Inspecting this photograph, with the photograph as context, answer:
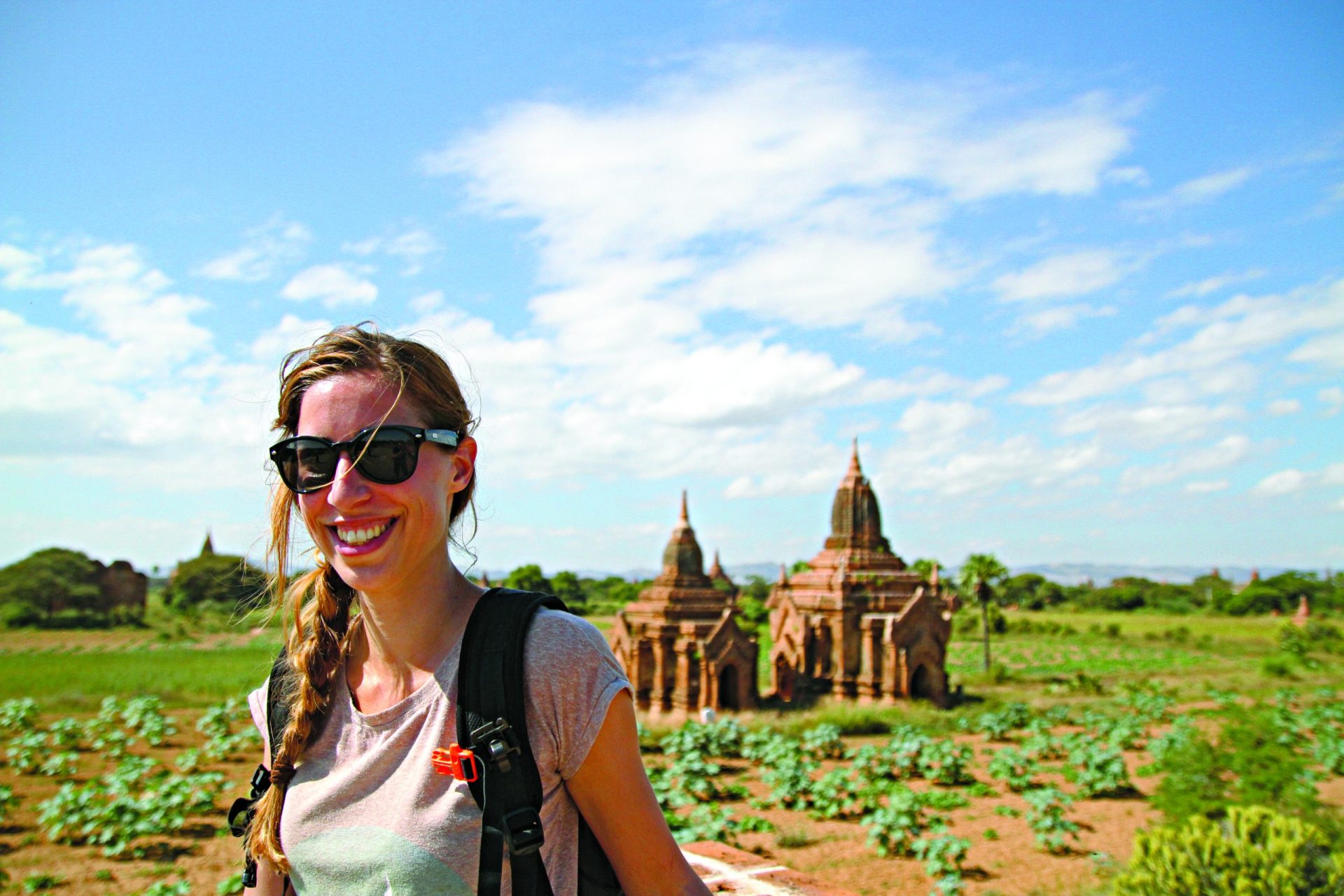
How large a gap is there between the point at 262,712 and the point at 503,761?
2.99 ft

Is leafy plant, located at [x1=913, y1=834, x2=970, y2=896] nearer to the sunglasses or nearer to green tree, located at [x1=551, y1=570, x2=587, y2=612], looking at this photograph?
the sunglasses

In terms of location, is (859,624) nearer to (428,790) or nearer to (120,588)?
(428,790)

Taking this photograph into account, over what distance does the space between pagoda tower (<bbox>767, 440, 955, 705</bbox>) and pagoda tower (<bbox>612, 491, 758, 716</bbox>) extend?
8.12ft

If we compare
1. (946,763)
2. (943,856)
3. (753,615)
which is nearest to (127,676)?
(946,763)

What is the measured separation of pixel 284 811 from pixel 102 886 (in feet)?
35.2

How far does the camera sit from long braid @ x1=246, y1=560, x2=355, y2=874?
2100 millimetres

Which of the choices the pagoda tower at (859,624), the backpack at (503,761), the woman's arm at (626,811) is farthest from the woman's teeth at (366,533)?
the pagoda tower at (859,624)

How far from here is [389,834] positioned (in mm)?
1874

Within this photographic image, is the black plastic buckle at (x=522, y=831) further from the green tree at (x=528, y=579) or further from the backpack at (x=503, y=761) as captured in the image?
the green tree at (x=528, y=579)

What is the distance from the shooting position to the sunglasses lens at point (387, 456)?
6.57 ft

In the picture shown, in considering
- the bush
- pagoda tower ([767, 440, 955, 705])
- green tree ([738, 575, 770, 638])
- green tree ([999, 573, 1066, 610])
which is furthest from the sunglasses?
green tree ([999, 573, 1066, 610])

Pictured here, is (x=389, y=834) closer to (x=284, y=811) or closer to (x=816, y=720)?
(x=284, y=811)

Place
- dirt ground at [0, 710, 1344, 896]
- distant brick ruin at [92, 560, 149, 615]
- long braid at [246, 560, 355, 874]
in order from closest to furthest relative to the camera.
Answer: long braid at [246, 560, 355, 874] < dirt ground at [0, 710, 1344, 896] < distant brick ruin at [92, 560, 149, 615]

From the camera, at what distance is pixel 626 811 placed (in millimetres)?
1878
